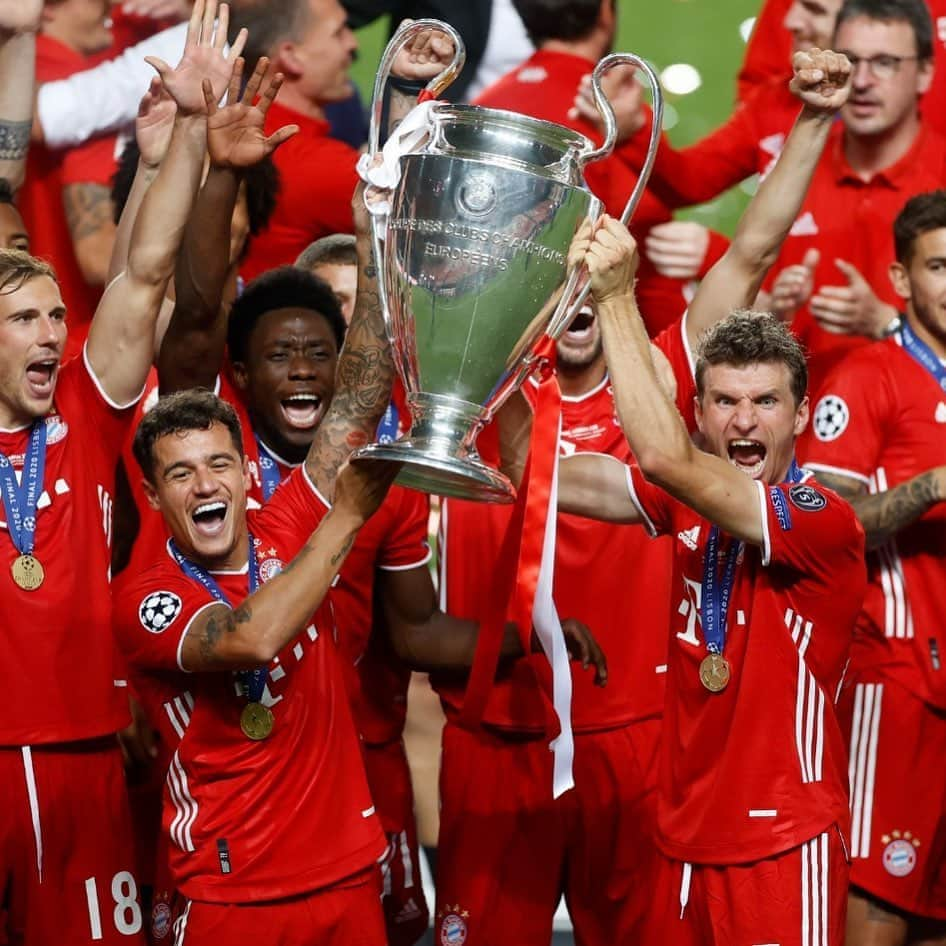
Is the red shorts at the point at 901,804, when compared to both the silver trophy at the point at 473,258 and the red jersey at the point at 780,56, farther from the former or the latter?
the red jersey at the point at 780,56

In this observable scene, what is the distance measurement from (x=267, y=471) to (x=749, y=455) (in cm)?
124

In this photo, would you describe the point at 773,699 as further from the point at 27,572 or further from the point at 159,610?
the point at 27,572

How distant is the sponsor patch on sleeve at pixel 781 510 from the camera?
10.8 ft

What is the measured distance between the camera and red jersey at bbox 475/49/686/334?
5.60 m

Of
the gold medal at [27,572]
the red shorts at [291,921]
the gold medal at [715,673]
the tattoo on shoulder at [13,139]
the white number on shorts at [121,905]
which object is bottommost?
the white number on shorts at [121,905]

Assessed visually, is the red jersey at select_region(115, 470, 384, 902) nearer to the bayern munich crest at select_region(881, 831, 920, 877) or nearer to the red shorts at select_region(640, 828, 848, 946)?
the red shorts at select_region(640, 828, 848, 946)

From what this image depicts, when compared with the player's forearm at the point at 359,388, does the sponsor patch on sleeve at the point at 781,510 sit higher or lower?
lower

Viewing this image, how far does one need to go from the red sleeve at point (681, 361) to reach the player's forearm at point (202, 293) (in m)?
1.08

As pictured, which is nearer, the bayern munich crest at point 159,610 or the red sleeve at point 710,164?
the bayern munich crest at point 159,610

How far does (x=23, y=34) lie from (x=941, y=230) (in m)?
2.82

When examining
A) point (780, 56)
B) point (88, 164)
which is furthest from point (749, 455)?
point (88, 164)

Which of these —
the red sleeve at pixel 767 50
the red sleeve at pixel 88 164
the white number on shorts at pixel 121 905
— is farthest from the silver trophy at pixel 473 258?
the red sleeve at pixel 767 50

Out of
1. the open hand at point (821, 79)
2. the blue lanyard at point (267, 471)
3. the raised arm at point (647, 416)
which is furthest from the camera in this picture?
the blue lanyard at point (267, 471)

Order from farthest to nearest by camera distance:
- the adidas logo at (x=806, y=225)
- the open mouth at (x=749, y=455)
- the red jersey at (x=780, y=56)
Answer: the red jersey at (x=780, y=56) < the adidas logo at (x=806, y=225) < the open mouth at (x=749, y=455)
